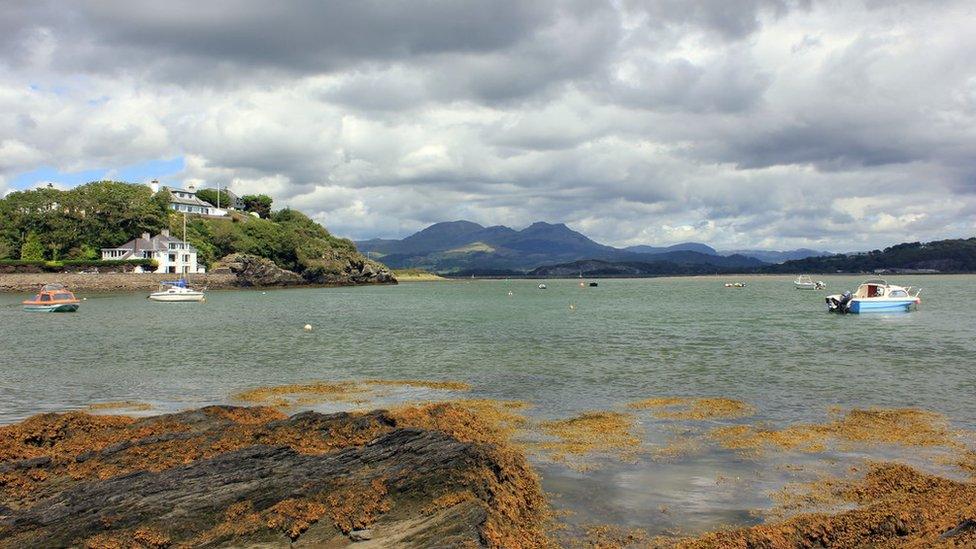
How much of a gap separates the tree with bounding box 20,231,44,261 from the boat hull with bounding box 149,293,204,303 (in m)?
55.3

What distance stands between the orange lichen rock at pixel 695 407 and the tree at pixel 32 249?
530 ft

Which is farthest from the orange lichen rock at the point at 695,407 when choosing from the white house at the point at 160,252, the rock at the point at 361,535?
the white house at the point at 160,252

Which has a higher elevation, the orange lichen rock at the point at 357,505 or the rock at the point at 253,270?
the rock at the point at 253,270

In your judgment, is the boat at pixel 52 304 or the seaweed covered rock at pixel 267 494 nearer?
the seaweed covered rock at pixel 267 494

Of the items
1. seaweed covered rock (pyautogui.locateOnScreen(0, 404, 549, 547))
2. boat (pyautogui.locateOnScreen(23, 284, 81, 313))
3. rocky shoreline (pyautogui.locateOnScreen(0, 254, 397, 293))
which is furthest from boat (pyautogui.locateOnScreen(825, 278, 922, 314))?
rocky shoreline (pyautogui.locateOnScreen(0, 254, 397, 293))

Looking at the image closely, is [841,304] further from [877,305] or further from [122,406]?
[122,406]

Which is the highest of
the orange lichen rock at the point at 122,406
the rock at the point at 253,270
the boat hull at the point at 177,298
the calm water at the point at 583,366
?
the rock at the point at 253,270

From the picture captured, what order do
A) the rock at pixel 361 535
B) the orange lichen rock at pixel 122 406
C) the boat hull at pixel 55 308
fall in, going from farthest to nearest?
the boat hull at pixel 55 308, the orange lichen rock at pixel 122 406, the rock at pixel 361 535

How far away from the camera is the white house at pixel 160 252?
154875 mm

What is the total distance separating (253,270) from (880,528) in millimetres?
178402

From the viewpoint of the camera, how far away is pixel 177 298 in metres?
112

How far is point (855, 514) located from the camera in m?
A: 13.2

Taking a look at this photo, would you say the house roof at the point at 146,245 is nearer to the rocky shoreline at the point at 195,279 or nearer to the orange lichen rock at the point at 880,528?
the rocky shoreline at the point at 195,279

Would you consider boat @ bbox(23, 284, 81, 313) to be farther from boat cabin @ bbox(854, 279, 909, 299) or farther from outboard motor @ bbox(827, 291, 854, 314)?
boat cabin @ bbox(854, 279, 909, 299)
